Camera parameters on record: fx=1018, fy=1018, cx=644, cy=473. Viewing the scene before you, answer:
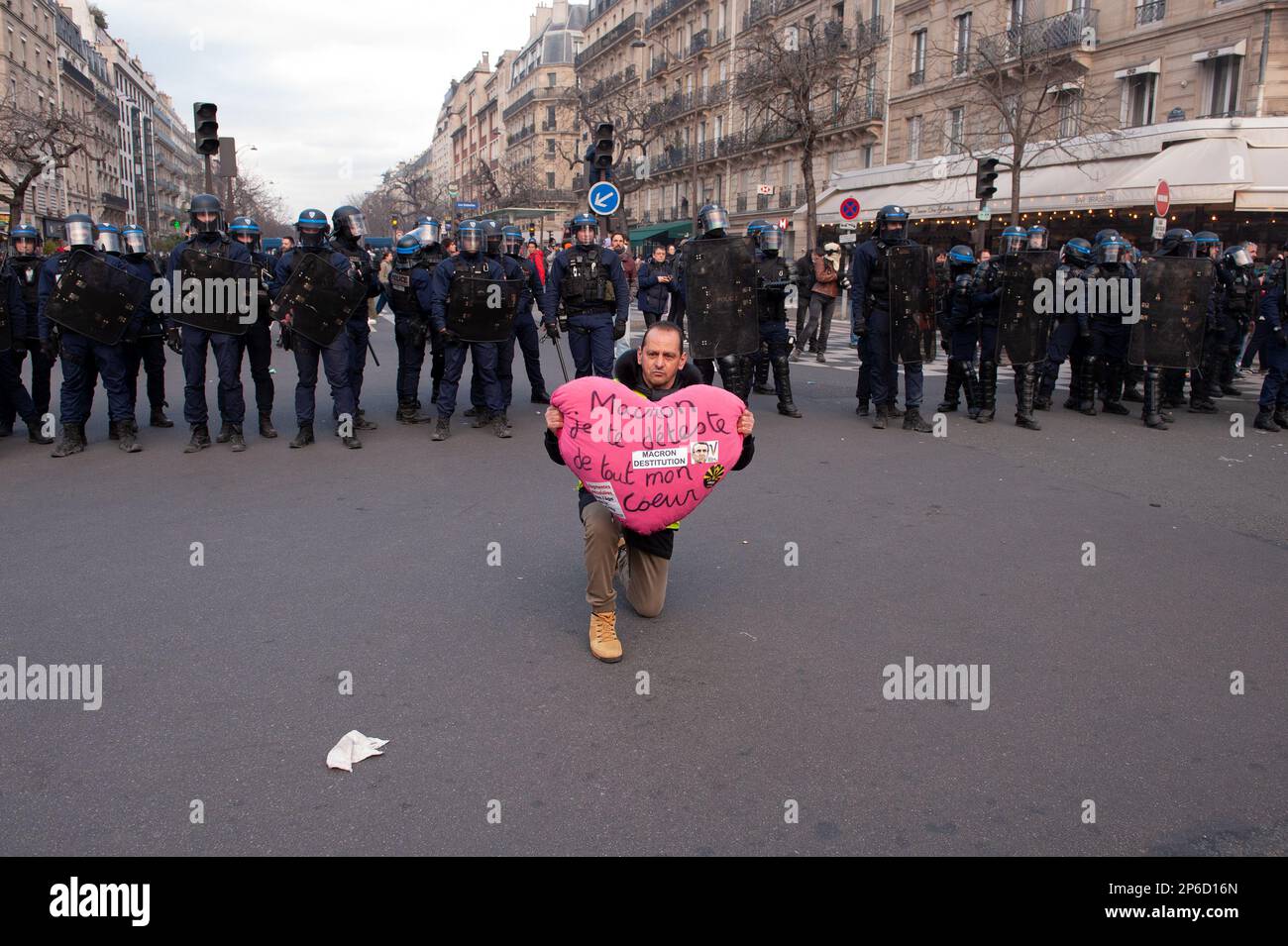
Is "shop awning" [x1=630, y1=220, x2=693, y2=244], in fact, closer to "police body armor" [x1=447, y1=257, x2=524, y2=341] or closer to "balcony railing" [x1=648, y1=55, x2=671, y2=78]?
"balcony railing" [x1=648, y1=55, x2=671, y2=78]

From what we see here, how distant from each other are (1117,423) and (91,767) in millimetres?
9978

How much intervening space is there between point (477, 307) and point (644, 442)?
5.94 metres

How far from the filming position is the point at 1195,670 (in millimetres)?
4215

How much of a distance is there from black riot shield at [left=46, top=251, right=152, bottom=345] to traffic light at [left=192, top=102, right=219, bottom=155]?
4476 millimetres

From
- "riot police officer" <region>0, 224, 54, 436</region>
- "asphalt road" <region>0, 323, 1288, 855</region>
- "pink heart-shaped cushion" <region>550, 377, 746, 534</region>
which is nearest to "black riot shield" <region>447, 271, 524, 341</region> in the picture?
"asphalt road" <region>0, 323, 1288, 855</region>

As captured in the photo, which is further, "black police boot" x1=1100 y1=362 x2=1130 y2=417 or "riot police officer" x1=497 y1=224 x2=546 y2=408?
"black police boot" x1=1100 y1=362 x2=1130 y2=417

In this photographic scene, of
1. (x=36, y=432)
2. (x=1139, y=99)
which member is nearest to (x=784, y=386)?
(x=36, y=432)

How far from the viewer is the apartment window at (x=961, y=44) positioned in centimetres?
3148

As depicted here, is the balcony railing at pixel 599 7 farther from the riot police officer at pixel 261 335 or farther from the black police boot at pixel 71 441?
the black police boot at pixel 71 441

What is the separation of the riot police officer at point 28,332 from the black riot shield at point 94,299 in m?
0.87

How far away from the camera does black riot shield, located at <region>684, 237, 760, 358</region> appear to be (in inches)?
400

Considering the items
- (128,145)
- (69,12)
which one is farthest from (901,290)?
(128,145)

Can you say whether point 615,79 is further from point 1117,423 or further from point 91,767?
point 91,767

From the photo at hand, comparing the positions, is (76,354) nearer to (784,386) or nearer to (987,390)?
(784,386)
